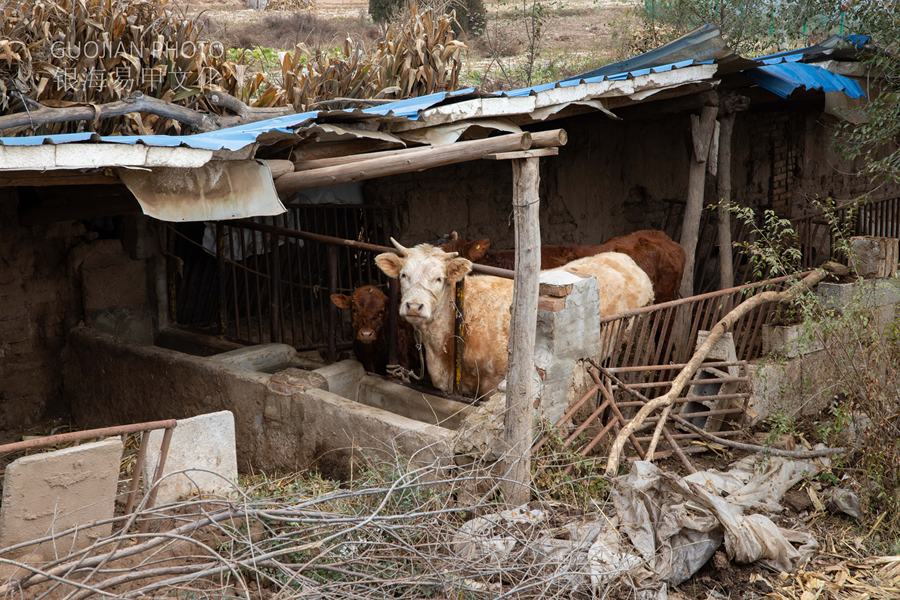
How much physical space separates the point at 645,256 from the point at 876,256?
2117mm

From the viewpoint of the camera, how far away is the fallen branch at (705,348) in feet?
20.6

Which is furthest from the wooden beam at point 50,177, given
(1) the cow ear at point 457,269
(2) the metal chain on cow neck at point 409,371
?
(2) the metal chain on cow neck at point 409,371

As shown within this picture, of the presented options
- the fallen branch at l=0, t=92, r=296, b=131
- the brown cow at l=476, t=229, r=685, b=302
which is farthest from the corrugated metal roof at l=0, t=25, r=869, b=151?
the brown cow at l=476, t=229, r=685, b=302

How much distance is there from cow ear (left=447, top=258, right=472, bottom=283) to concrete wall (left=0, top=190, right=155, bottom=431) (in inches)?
148

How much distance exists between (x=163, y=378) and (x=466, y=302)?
2.85 m

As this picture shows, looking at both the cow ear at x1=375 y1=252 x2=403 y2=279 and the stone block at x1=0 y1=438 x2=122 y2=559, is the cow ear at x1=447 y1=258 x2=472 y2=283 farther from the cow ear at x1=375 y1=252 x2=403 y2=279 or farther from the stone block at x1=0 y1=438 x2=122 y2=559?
the stone block at x1=0 y1=438 x2=122 y2=559

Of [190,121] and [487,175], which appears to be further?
[487,175]

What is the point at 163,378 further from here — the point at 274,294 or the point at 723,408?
the point at 723,408

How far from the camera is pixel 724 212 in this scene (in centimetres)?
960

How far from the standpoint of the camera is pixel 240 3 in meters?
26.4

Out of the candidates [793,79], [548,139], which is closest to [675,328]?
[548,139]

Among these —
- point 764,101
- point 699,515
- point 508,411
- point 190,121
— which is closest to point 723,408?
point 699,515

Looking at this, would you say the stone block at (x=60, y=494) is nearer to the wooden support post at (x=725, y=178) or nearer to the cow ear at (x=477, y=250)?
the cow ear at (x=477, y=250)

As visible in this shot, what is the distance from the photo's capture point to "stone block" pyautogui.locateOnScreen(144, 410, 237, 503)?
5648mm
